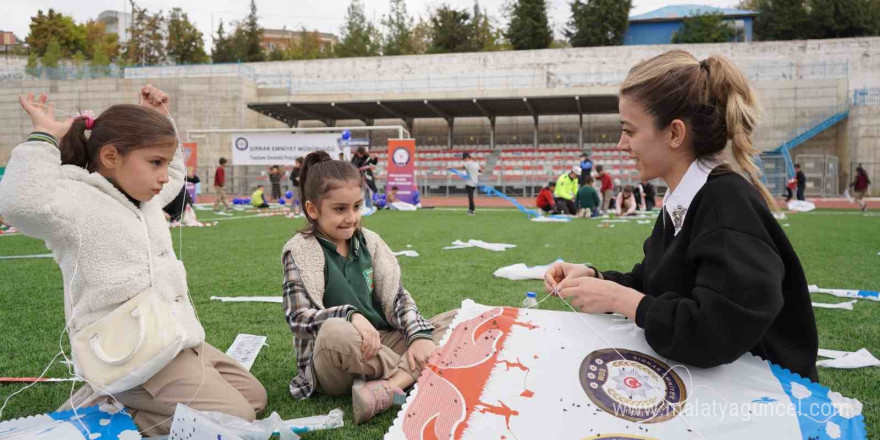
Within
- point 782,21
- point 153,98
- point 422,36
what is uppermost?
point 422,36

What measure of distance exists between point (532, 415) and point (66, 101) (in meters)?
35.7

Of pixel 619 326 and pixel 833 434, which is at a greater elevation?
pixel 619 326

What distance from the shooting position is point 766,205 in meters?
1.47

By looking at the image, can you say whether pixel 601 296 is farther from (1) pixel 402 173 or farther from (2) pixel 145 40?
(2) pixel 145 40

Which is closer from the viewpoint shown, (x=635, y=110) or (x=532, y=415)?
(x=532, y=415)

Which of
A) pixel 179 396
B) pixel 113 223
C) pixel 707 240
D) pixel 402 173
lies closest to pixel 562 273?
pixel 707 240

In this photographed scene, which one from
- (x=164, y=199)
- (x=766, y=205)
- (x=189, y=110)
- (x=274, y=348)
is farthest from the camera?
(x=189, y=110)

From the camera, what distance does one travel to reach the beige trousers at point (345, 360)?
2031 mm

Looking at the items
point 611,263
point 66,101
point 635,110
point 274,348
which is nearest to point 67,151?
point 274,348

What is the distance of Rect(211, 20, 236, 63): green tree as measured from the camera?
50.9 m

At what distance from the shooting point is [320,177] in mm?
2262

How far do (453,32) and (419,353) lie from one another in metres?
47.0

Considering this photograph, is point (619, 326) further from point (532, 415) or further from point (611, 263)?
point (611, 263)

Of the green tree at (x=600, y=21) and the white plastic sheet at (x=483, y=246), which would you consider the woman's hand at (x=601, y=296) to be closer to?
the white plastic sheet at (x=483, y=246)
